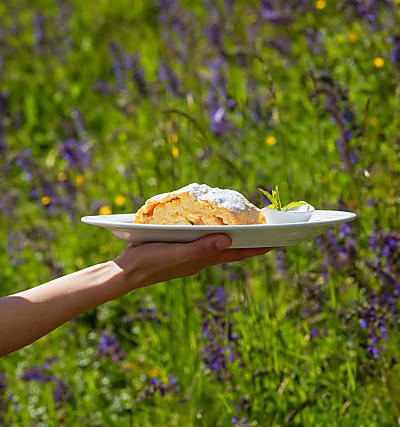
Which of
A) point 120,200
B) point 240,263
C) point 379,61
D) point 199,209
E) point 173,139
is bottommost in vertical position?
point 240,263

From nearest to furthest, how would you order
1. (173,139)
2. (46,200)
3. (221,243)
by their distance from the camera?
(221,243) < (173,139) < (46,200)

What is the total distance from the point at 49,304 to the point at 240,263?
109 cm

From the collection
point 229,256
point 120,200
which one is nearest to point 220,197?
point 229,256

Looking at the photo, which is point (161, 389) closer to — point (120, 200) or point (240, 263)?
point (240, 263)

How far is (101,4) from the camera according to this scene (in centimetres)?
688

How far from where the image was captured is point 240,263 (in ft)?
8.39

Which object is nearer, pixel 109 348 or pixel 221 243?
pixel 221 243

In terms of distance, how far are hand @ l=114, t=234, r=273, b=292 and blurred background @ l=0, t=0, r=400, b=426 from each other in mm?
573

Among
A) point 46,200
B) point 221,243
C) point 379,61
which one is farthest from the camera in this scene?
point 46,200

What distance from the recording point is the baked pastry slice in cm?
161

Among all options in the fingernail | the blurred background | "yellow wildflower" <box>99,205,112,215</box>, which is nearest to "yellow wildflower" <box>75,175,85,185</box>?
the blurred background

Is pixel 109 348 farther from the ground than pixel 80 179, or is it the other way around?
pixel 80 179

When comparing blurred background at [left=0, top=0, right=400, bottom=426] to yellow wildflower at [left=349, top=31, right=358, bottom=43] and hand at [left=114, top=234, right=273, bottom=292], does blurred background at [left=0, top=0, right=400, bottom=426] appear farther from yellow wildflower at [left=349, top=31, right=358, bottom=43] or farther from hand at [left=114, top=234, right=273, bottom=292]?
hand at [left=114, top=234, right=273, bottom=292]

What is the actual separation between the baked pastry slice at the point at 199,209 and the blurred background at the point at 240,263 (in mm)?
520
